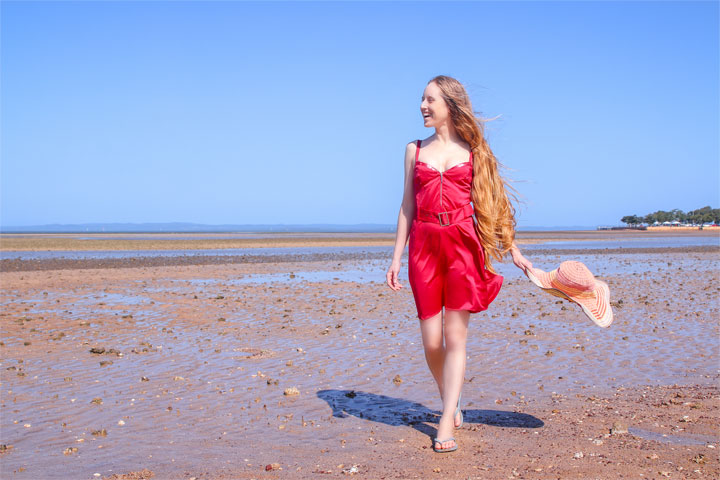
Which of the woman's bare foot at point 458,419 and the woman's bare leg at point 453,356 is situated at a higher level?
the woman's bare leg at point 453,356

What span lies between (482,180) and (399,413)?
2.16 metres

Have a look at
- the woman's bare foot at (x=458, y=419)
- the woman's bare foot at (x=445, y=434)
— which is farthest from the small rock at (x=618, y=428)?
the woman's bare foot at (x=445, y=434)

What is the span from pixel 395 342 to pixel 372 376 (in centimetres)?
187

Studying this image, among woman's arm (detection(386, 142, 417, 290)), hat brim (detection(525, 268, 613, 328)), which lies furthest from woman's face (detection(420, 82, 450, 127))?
hat brim (detection(525, 268, 613, 328))

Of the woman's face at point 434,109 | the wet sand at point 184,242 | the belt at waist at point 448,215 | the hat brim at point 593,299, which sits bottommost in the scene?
the wet sand at point 184,242

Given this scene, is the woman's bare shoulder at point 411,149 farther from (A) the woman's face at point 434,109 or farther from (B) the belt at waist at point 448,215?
(B) the belt at waist at point 448,215

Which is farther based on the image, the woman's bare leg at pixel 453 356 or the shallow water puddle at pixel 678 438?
the woman's bare leg at pixel 453 356

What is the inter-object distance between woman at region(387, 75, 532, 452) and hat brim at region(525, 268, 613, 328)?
16 centimetres

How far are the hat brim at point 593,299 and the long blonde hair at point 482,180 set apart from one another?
0.33 metres

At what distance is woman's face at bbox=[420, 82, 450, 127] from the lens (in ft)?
14.6

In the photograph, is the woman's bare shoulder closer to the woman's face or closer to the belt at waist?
the woman's face

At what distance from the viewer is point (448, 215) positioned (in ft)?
14.3

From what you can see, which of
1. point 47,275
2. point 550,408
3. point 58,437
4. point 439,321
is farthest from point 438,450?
point 47,275

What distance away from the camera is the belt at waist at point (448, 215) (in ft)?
14.3
